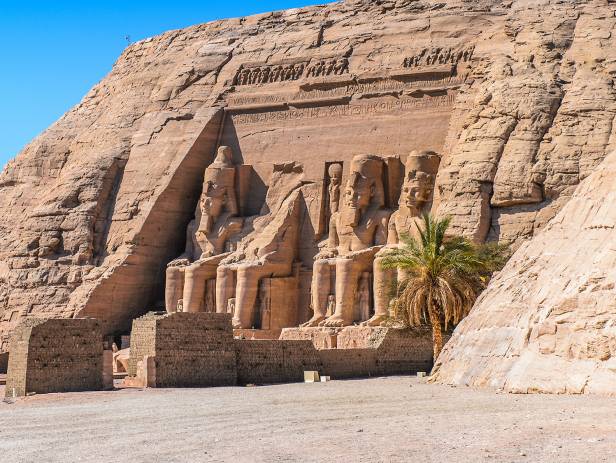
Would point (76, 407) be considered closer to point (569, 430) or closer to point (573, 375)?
point (573, 375)

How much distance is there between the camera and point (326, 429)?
1049 centimetres

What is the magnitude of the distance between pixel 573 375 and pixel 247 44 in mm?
19964

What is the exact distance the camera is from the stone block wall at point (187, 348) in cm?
1867

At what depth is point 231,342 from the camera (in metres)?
19.7

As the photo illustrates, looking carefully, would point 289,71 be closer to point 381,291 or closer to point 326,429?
point 381,291

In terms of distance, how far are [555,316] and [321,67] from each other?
53.4ft

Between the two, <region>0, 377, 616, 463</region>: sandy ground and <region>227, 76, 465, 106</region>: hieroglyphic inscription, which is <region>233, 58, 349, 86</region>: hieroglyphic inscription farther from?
<region>0, 377, 616, 463</region>: sandy ground

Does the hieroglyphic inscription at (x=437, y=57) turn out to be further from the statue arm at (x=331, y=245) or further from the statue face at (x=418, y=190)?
the statue arm at (x=331, y=245)

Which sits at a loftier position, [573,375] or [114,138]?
[114,138]

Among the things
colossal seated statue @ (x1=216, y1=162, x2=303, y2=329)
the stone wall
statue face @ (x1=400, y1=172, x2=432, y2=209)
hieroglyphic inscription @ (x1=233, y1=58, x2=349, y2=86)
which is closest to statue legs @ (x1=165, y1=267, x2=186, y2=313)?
colossal seated statue @ (x1=216, y1=162, x2=303, y2=329)

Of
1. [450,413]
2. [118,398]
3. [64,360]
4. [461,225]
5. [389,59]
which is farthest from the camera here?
[389,59]

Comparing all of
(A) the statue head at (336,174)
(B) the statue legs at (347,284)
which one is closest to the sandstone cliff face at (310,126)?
(A) the statue head at (336,174)

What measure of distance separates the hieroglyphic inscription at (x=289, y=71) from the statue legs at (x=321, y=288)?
229 inches

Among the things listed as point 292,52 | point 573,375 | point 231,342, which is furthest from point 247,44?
point 573,375
